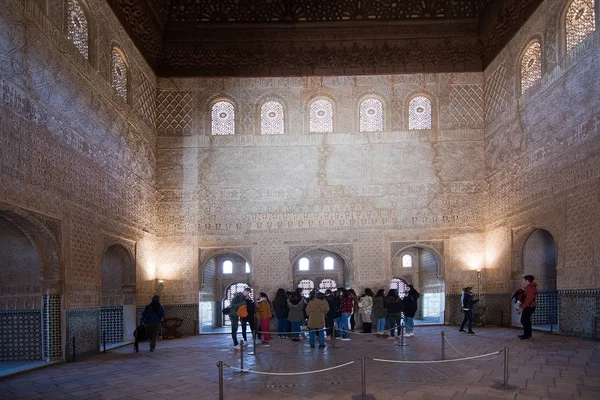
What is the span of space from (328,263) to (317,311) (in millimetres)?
9590

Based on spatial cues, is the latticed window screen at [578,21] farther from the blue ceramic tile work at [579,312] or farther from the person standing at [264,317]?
the person standing at [264,317]

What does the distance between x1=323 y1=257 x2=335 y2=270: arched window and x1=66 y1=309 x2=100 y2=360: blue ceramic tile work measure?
10.5 m

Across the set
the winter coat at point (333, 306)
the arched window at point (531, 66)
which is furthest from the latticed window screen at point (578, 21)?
the winter coat at point (333, 306)

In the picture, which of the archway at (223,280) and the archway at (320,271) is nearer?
the archway at (223,280)

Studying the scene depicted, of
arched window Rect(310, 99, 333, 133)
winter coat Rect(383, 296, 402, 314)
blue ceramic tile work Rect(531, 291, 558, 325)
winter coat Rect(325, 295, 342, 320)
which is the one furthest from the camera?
arched window Rect(310, 99, 333, 133)

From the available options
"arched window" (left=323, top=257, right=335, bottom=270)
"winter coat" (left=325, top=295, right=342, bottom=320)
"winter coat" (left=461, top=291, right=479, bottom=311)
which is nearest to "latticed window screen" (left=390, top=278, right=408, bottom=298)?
"arched window" (left=323, top=257, right=335, bottom=270)

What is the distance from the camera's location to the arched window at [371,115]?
16375 mm

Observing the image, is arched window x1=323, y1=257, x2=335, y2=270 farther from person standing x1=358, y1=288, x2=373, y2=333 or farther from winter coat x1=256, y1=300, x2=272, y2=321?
winter coat x1=256, y1=300, x2=272, y2=321

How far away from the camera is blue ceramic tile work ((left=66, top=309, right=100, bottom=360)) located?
33.2 ft

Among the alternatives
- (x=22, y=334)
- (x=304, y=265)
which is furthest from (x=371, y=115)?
(x=22, y=334)

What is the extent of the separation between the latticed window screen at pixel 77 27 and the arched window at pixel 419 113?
916 centimetres

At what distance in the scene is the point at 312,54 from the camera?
16.5 meters

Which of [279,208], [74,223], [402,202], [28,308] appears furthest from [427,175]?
[28,308]

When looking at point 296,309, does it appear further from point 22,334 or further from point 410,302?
point 22,334
